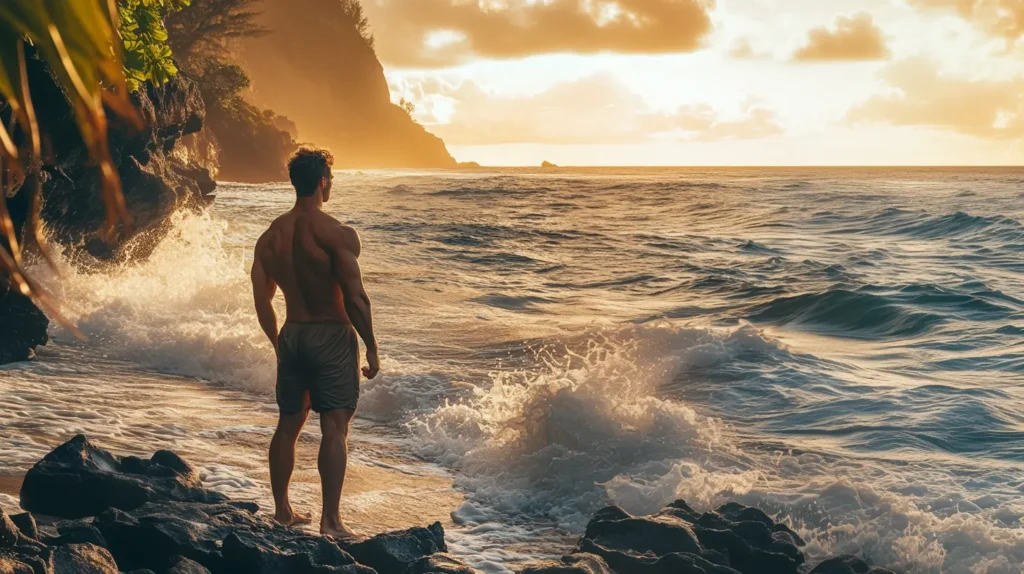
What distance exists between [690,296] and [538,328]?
4770 millimetres

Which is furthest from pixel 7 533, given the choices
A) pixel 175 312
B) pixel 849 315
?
pixel 849 315

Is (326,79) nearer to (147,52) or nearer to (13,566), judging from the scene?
(147,52)

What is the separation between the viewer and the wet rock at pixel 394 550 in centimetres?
456

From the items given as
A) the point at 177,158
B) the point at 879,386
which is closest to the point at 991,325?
the point at 879,386

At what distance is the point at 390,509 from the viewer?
6.28 m

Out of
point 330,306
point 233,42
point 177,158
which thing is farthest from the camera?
point 233,42

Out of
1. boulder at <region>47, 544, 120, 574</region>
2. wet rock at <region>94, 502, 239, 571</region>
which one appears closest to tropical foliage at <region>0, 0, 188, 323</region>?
boulder at <region>47, 544, 120, 574</region>

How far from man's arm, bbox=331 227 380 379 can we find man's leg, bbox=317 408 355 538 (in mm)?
304

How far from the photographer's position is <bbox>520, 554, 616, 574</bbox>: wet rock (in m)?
4.66

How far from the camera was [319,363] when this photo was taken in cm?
493

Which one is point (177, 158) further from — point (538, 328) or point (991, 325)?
point (991, 325)

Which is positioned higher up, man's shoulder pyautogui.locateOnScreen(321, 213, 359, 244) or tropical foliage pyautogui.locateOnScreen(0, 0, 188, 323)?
tropical foliage pyautogui.locateOnScreen(0, 0, 188, 323)

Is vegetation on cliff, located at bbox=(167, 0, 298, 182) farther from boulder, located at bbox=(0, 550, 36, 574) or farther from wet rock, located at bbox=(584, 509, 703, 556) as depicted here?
boulder, located at bbox=(0, 550, 36, 574)

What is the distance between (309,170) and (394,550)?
1966 millimetres
